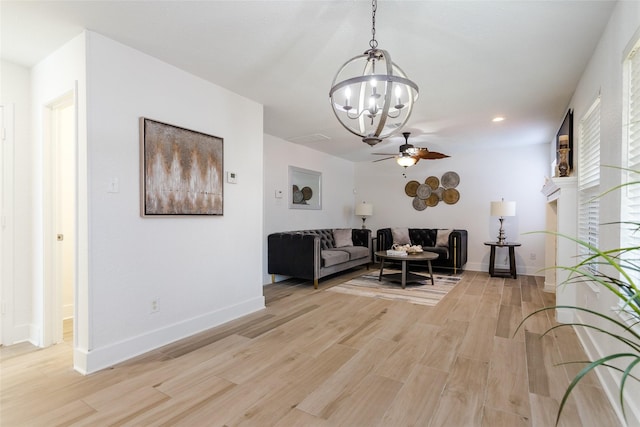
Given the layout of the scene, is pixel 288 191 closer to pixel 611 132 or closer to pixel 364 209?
pixel 364 209

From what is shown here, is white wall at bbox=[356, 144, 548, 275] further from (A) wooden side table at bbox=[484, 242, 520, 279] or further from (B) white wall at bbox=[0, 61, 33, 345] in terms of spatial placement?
(B) white wall at bbox=[0, 61, 33, 345]

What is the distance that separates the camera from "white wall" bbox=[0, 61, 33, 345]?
2.84 m

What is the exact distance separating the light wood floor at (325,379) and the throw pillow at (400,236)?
10.8 feet

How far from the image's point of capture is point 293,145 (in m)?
5.90

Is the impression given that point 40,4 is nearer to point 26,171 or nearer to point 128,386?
point 26,171

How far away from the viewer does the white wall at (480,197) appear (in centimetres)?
600

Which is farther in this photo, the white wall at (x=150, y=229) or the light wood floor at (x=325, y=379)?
the white wall at (x=150, y=229)

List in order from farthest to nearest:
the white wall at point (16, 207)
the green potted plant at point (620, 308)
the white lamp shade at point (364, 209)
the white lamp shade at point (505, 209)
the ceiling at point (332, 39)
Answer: the white lamp shade at point (364, 209)
the white lamp shade at point (505, 209)
the white wall at point (16, 207)
the ceiling at point (332, 39)
the green potted plant at point (620, 308)

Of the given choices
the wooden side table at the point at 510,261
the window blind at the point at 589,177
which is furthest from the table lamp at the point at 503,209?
the window blind at the point at 589,177

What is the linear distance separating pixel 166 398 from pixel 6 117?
9.16 feet

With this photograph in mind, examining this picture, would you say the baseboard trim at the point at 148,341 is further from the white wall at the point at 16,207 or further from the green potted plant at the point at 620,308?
the green potted plant at the point at 620,308

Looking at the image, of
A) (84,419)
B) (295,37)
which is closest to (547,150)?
(295,37)

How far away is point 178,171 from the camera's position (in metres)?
2.93

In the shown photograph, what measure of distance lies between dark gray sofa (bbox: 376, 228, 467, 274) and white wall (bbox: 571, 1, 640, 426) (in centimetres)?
330
